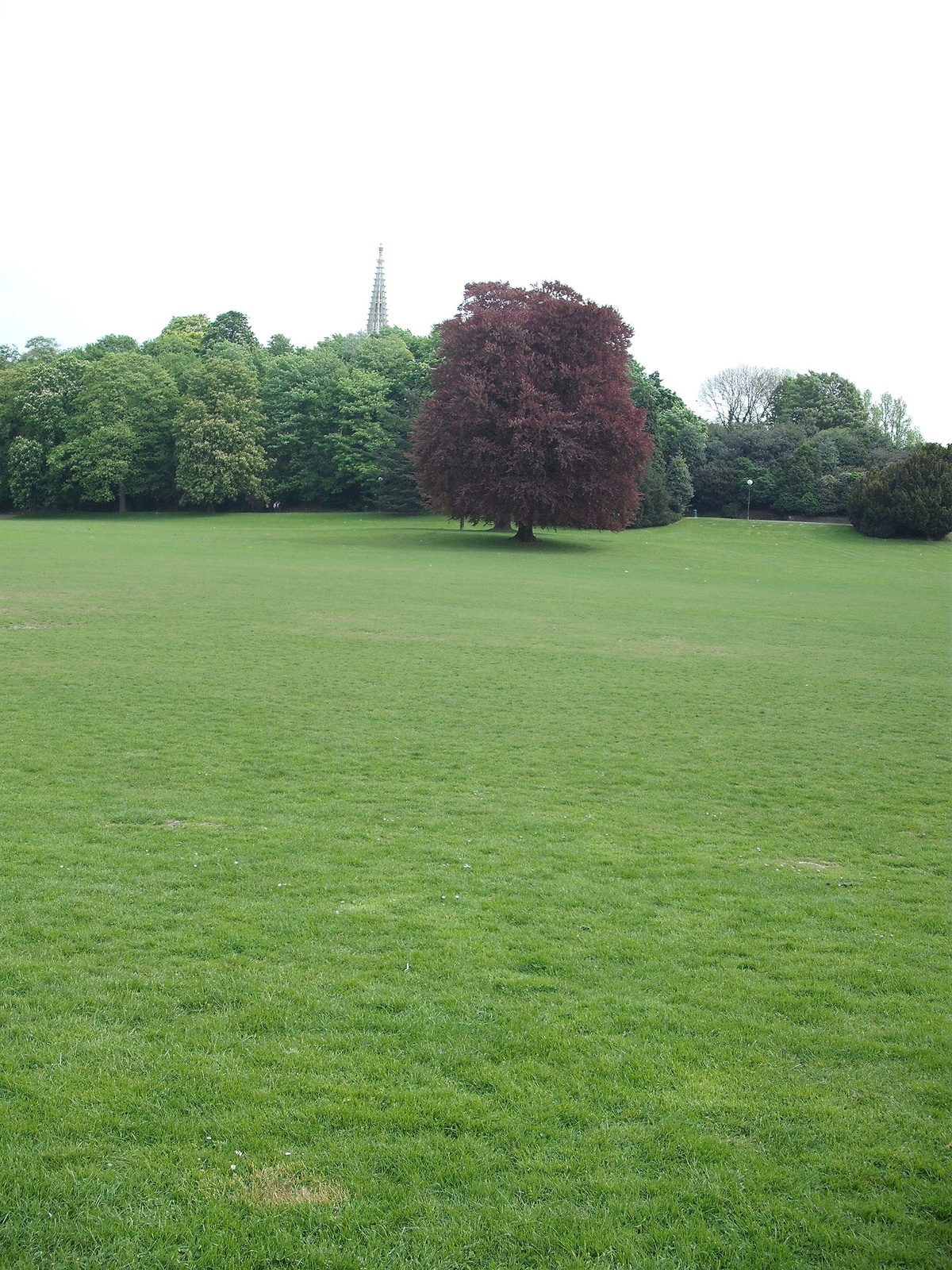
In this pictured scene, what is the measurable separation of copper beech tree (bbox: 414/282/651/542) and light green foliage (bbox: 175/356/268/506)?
25968mm

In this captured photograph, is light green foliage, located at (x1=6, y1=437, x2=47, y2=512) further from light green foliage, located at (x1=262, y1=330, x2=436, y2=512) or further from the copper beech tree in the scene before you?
the copper beech tree

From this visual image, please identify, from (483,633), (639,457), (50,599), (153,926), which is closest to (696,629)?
(483,633)

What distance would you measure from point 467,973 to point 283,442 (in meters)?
75.0

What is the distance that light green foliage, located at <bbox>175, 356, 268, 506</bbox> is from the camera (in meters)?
71.4

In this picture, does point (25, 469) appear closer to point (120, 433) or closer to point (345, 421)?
point (120, 433)

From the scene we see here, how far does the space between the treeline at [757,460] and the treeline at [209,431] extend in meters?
18.0

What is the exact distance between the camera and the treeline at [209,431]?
237 ft

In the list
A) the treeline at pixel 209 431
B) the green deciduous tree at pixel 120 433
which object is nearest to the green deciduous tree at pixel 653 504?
the treeline at pixel 209 431

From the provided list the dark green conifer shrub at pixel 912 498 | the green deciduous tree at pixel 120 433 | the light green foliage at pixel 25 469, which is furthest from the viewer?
the light green foliage at pixel 25 469

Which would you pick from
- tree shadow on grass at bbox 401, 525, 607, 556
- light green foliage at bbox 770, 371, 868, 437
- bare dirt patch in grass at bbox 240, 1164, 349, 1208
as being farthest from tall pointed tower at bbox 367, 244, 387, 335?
bare dirt patch in grass at bbox 240, 1164, 349, 1208

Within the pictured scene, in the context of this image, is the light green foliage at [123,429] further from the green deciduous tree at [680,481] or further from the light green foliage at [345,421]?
the green deciduous tree at [680,481]

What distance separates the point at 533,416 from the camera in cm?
4719

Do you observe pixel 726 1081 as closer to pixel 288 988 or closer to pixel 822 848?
pixel 288 988

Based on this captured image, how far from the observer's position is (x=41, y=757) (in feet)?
36.2
